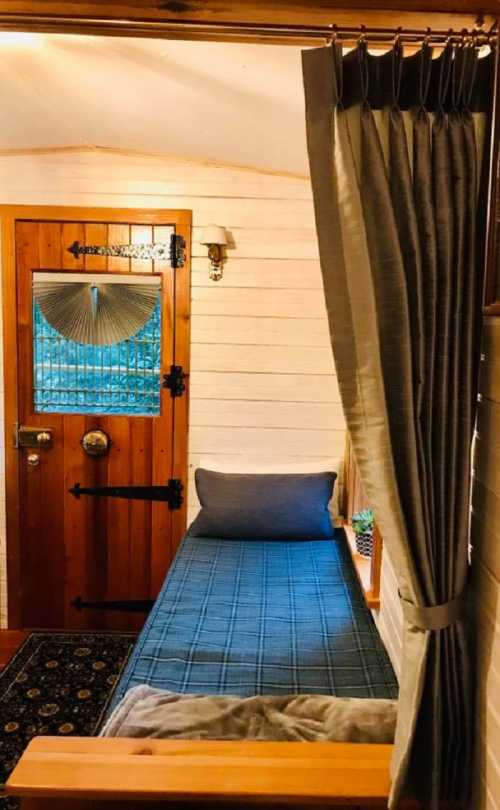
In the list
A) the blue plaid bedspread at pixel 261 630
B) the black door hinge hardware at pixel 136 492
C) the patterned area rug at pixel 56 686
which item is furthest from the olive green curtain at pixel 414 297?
the black door hinge hardware at pixel 136 492

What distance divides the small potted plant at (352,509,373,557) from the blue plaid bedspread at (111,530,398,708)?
3.6 inches

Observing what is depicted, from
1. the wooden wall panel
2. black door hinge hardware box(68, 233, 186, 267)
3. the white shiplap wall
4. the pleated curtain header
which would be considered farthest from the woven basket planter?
the pleated curtain header

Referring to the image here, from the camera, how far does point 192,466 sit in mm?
2979

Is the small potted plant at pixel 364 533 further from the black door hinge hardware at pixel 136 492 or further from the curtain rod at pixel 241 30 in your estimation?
the curtain rod at pixel 241 30

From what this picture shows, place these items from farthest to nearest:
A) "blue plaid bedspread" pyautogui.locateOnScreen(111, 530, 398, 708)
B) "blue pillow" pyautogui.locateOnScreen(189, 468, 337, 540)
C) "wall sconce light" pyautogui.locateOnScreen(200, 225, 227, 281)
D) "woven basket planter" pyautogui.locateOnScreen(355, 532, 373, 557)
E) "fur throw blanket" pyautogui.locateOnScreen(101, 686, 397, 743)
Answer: "wall sconce light" pyautogui.locateOnScreen(200, 225, 227, 281) < "blue pillow" pyautogui.locateOnScreen(189, 468, 337, 540) < "woven basket planter" pyautogui.locateOnScreen(355, 532, 373, 557) < "blue plaid bedspread" pyautogui.locateOnScreen(111, 530, 398, 708) < "fur throw blanket" pyautogui.locateOnScreen(101, 686, 397, 743)

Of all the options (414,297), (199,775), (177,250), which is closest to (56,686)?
(199,775)

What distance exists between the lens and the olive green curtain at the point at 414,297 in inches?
39.3

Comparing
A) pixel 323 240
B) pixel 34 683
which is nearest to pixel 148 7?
pixel 323 240

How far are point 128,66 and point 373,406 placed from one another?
1422mm

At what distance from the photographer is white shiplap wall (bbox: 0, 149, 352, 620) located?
9.35 ft

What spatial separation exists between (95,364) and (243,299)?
2.69 feet

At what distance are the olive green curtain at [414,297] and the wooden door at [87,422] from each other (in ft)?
6.36

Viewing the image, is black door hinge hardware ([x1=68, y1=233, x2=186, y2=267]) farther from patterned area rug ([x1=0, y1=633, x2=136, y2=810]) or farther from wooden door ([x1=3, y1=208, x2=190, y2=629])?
patterned area rug ([x1=0, y1=633, x2=136, y2=810])

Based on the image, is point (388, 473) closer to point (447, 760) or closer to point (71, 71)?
point (447, 760)
